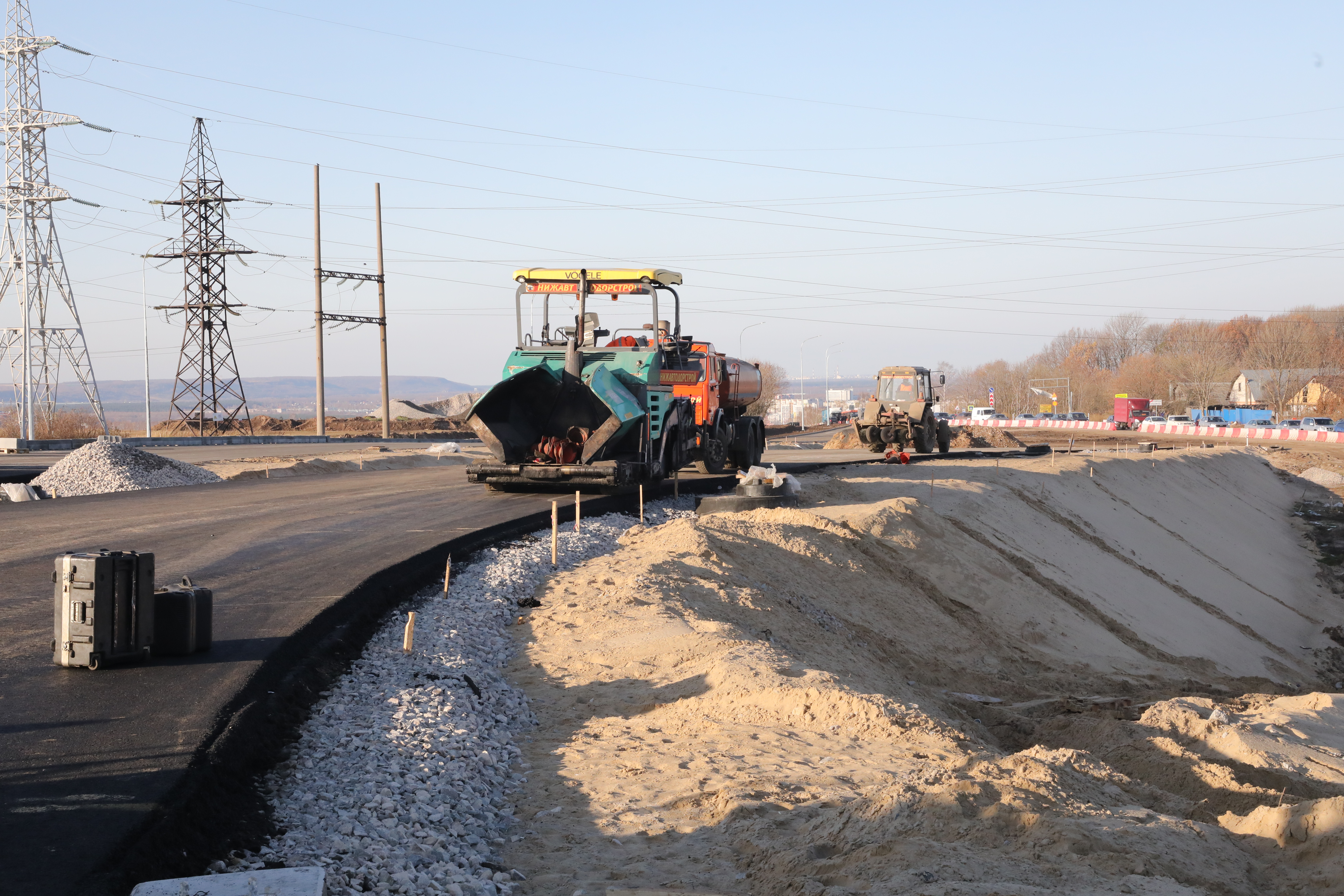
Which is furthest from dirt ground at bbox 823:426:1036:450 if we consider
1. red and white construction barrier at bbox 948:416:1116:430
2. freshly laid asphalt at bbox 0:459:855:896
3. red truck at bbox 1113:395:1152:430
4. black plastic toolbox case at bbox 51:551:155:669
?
black plastic toolbox case at bbox 51:551:155:669

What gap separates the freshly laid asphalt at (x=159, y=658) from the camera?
452 cm

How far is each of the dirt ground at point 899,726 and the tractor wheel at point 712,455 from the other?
465 centimetres

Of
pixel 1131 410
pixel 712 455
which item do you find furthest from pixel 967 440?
pixel 1131 410

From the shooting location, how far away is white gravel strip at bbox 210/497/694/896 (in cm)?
451

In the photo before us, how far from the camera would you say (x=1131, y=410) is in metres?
78.1

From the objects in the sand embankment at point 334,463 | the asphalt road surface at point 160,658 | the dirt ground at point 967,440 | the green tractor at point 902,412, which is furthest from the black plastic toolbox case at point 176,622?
the dirt ground at point 967,440

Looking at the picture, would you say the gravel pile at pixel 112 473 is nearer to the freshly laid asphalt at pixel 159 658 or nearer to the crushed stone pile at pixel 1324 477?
the freshly laid asphalt at pixel 159 658

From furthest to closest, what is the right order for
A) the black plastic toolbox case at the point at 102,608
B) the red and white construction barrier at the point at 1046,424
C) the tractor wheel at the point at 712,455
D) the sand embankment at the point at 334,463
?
1. the red and white construction barrier at the point at 1046,424
2. the sand embankment at the point at 334,463
3. the tractor wheel at the point at 712,455
4. the black plastic toolbox case at the point at 102,608

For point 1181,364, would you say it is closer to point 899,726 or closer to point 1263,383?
point 1263,383

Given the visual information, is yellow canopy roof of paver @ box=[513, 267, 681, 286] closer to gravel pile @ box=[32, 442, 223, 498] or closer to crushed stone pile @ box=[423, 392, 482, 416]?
gravel pile @ box=[32, 442, 223, 498]

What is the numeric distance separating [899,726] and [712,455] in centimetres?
1523

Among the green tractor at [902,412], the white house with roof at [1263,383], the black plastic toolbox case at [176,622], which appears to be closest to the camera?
the black plastic toolbox case at [176,622]

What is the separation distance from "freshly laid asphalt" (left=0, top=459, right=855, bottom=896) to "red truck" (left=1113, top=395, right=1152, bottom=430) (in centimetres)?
6759

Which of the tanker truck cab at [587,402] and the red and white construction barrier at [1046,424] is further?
the red and white construction barrier at [1046,424]
